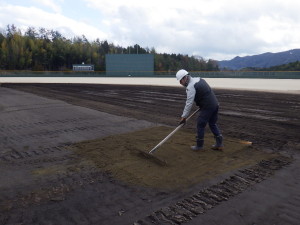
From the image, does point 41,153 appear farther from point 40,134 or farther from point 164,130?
point 164,130

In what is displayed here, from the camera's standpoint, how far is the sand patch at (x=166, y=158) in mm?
4320

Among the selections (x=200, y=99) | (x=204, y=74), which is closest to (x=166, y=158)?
(x=200, y=99)

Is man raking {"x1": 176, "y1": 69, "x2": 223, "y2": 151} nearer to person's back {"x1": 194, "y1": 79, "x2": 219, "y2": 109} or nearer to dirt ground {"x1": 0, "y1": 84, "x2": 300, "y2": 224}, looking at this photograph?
person's back {"x1": 194, "y1": 79, "x2": 219, "y2": 109}

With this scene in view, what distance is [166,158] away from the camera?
515 centimetres

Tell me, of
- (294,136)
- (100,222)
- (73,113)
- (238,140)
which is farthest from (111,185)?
(73,113)

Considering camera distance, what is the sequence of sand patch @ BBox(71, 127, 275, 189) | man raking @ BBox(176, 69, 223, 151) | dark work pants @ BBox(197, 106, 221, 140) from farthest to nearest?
1. dark work pants @ BBox(197, 106, 221, 140)
2. man raking @ BBox(176, 69, 223, 151)
3. sand patch @ BBox(71, 127, 275, 189)

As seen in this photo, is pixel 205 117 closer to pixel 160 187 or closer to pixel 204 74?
pixel 160 187

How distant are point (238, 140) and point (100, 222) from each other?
4.30 meters

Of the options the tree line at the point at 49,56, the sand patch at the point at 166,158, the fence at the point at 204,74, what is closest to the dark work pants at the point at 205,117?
the sand patch at the point at 166,158

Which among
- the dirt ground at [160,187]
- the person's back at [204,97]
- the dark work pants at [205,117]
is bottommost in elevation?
the dirt ground at [160,187]

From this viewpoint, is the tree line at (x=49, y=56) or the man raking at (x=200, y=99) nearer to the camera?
the man raking at (x=200, y=99)

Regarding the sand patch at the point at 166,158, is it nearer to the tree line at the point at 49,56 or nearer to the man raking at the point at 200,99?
the man raking at the point at 200,99

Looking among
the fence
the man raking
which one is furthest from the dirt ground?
the fence

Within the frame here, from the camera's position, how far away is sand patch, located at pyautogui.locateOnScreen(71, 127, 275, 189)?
4.32 metres
